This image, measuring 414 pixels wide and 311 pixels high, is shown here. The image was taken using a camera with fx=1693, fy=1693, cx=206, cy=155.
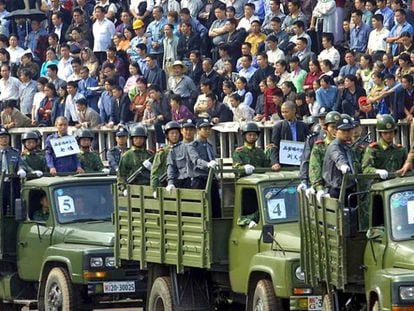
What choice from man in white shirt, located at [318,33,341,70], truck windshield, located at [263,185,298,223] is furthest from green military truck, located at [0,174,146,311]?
man in white shirt, located at [318,33,341,70]

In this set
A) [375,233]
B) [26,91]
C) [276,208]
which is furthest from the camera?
[26,91]

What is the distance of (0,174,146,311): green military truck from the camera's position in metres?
20.4

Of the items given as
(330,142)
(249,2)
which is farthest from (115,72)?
(330,142)

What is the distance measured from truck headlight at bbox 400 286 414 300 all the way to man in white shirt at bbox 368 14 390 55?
40.5ft

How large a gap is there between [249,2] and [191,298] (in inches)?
445

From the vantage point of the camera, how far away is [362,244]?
1605 centimetres

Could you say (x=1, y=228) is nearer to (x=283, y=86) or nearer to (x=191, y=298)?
(x=191, y=298)

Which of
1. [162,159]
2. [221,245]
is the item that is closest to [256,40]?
[162,159]

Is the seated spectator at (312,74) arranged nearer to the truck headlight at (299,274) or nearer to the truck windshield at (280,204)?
the truck windshield at (280,204)

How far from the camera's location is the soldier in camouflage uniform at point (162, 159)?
19875 mm

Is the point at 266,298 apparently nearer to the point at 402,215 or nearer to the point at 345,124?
the point at 345,124

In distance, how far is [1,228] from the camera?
22156mm

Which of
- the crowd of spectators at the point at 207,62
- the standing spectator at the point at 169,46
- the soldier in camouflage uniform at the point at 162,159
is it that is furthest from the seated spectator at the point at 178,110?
the soldier in camouflage uniform at the point at 162,159

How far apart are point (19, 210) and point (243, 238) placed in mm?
4057
